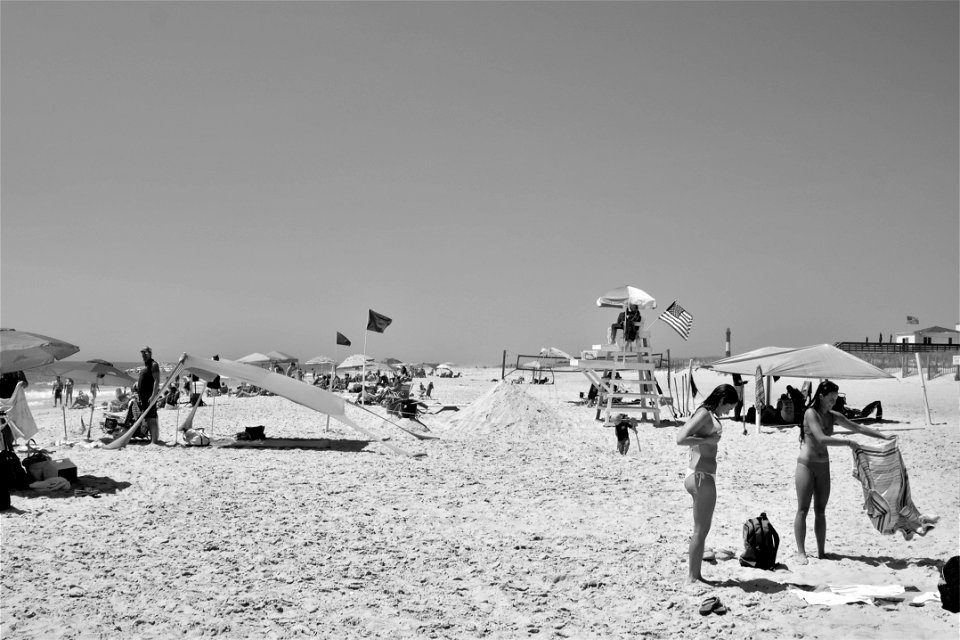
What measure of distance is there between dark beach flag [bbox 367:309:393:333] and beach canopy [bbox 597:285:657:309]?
28.4 feet

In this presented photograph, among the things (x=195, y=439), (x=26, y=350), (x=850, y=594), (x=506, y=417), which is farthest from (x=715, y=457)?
(x=506, y=417)

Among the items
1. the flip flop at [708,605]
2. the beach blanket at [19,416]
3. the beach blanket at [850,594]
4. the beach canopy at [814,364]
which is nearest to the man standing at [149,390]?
the beach blanket at [19,416]

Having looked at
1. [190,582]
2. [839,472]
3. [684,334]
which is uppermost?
[684,334]

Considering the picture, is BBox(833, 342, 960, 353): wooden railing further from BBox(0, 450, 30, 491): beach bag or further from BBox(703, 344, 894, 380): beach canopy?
BBox(0, 450, 30, 491): beach bag

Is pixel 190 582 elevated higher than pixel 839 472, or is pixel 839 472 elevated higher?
pixel 839 472

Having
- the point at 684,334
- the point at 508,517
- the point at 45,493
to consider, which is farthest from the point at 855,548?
the point at 684,334

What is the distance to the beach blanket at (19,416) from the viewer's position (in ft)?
30.1

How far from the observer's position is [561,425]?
16531 millimetres

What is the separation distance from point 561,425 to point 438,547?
9.95 metres

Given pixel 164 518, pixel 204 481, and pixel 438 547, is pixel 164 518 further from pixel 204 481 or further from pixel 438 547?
pixel 438 547

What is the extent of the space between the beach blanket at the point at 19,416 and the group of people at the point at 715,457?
27.6 feet

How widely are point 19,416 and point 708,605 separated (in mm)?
8971

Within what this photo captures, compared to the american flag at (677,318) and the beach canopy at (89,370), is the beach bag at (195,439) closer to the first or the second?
the beach canopy at (89,370)

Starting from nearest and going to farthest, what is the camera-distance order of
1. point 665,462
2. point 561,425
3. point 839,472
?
point 839,472 → point 665,462 → point 561,425
